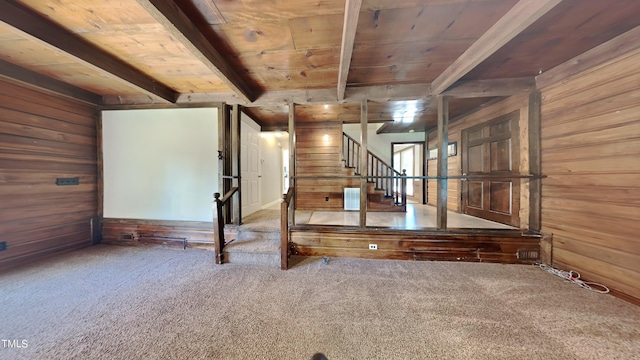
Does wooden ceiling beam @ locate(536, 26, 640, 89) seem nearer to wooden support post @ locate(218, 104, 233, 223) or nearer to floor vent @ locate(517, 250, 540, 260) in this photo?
floor vent @ locate(517, 250, 540, 260)

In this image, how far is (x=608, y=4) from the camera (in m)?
1.54

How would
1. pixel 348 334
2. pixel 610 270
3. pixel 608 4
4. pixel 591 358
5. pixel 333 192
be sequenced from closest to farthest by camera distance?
1. pixel 591 358
2. pixel 348 334
3. pixel 608 4
4. pixel 610 270
5. pixel 333 192

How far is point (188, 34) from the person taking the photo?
1.65 meters

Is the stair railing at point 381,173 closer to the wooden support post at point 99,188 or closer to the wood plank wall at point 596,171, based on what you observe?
the wood plank wall at point 596,171

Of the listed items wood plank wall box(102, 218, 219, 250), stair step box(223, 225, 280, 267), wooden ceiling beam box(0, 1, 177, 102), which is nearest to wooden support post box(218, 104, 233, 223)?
wood plank wall box(102, 218, 219, 250)

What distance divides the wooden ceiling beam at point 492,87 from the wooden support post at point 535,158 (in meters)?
0.16

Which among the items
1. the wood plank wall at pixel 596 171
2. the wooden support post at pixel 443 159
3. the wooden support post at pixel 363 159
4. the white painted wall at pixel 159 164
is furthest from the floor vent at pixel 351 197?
the wood plank wall at pixel 596 171

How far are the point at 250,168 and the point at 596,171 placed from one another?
16.3 feet

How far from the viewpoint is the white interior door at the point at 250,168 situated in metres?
3.91

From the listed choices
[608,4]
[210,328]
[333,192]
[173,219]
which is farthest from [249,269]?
[608,4]

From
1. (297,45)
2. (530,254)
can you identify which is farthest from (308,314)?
(530,254)

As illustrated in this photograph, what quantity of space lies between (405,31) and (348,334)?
264 centimetres

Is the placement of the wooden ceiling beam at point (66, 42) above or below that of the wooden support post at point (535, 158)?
above

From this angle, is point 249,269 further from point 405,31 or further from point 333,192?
point 405,31
